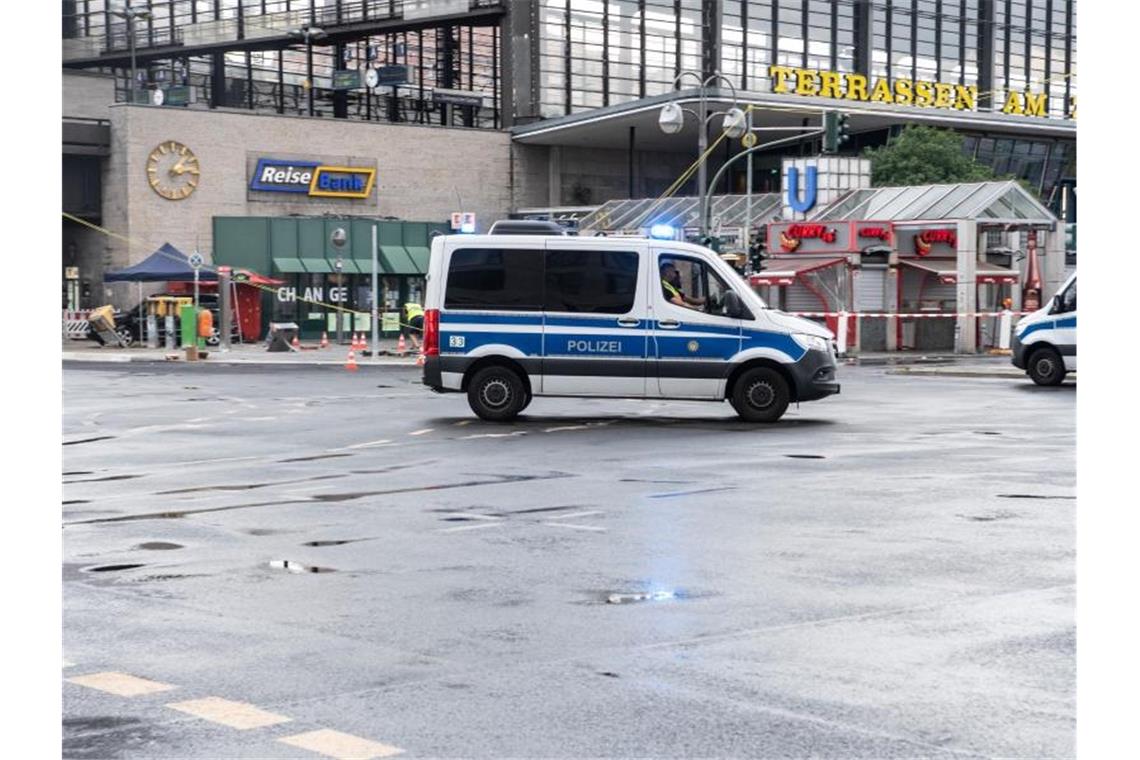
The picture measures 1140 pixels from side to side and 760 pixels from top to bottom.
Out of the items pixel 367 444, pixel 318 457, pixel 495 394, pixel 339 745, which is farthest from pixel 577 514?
pixel 495 394

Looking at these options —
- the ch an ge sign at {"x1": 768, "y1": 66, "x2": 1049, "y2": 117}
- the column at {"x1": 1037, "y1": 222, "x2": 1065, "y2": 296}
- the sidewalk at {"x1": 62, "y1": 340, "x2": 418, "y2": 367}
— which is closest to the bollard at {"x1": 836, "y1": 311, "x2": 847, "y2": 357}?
the column at {"x1": 1037, "y1": 222, "x2": 1065, "y2": 296}

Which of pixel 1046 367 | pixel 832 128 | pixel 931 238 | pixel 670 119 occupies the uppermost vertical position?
pixel 670 119

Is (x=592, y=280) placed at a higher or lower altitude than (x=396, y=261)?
lower

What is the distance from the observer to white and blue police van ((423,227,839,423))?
21703mm

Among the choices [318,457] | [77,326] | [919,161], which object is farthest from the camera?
[919,161]

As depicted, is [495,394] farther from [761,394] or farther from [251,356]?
[251,356]

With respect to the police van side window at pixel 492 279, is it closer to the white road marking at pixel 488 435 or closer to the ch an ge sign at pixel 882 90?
the white road marking at pixel 488 435

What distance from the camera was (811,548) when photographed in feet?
36.2

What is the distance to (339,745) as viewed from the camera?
20.4 feet

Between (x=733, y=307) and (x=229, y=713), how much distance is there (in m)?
15.6
